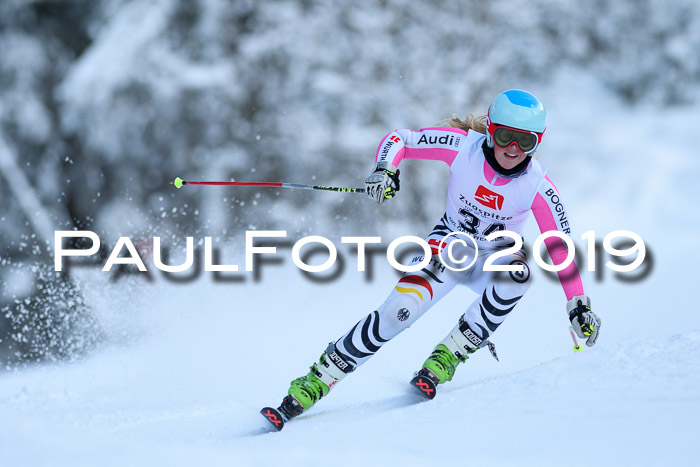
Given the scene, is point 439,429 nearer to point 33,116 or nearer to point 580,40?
point 33,116

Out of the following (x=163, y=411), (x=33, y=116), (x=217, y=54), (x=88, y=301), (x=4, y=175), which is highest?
(x=217, y=54)

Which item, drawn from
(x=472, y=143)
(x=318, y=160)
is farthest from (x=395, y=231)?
(x=472, y=143)

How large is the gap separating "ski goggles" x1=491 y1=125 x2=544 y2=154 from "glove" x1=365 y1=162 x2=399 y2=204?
55 centimetres

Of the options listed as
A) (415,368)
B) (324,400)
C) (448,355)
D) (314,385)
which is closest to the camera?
(314,385)

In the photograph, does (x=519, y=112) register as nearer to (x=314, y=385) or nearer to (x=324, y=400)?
(x=314, y=385)

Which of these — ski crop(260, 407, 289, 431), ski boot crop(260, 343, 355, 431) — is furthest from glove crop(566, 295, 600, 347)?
ski crop(260, 407, 289, 431)

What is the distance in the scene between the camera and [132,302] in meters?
8.42

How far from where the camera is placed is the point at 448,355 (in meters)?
4.16

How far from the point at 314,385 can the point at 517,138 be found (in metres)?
1.58

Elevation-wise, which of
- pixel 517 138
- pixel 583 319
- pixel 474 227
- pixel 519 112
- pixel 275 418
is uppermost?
pixel 519 112

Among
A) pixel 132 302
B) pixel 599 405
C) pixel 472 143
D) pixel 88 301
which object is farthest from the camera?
pixel 88 301

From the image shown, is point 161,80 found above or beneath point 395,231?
above

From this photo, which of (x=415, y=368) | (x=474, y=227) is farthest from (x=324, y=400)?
(x=474, y=227)

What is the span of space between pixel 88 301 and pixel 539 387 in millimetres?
7072
